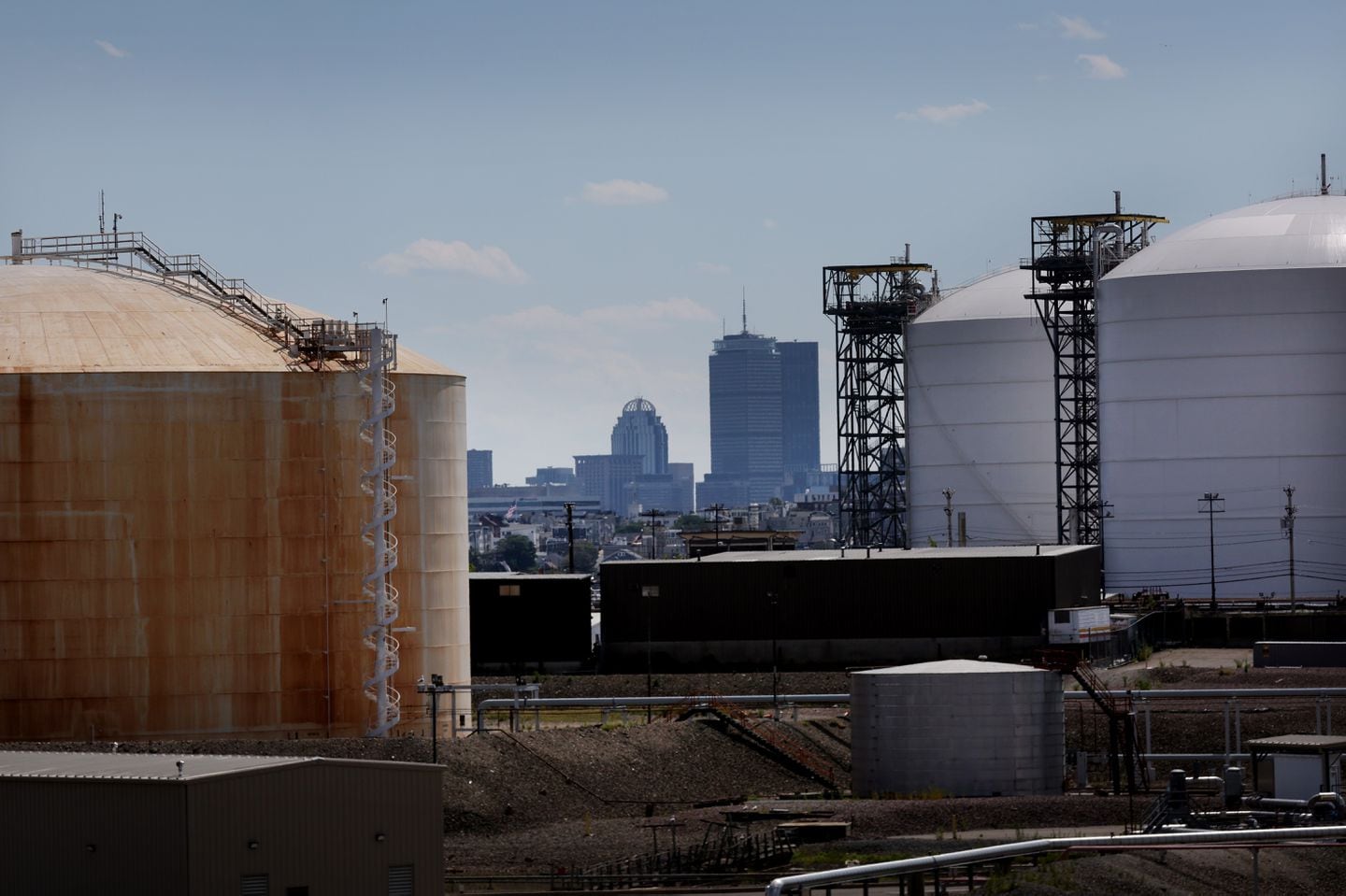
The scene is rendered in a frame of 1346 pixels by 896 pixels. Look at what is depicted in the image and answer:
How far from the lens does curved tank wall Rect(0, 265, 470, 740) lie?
49.4 meters

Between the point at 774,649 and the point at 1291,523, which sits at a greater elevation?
the point at 1291,523

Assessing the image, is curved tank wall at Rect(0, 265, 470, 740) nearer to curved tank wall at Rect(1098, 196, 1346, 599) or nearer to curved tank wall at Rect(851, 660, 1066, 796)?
curved tank wall at Rect(851, 660, 1066, 796)

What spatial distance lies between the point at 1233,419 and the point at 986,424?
19769 millimetres

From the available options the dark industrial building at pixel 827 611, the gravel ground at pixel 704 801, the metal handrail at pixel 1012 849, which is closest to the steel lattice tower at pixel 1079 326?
the dark industrial building at pixel 827 611

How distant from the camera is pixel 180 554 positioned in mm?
49750

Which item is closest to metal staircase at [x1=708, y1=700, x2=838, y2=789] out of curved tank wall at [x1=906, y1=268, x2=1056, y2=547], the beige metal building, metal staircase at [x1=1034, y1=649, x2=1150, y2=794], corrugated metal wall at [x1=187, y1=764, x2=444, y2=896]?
metal staircase at [x1=1034, y1=649, x2=1150, y2=794]

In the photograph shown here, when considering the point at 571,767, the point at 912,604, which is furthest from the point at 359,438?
the point at 912,604

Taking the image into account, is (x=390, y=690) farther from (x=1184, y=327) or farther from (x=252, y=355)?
(x=1184, y=327)

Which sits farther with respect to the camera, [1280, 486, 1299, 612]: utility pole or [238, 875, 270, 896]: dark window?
[1280, 486, 1299, 612]: utility pole

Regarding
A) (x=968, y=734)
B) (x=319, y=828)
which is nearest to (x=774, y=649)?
(x=968, y=734)

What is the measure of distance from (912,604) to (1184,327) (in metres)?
27.3

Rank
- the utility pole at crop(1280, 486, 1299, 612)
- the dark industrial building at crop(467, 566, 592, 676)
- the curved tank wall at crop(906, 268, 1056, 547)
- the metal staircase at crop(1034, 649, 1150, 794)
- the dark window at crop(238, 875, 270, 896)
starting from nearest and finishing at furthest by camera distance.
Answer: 1. the dark window at crop(238, 875, 270, 896)
2. the metal staircase at crop(1034, 649, 1150, 794)
3. the dark industrial building at crop(467, 566, 592, 676)
4. the utility pole at crop(1280, 486, 1299, 612)
5. the curved tank wall at crop(906, 268, 1056, 547)

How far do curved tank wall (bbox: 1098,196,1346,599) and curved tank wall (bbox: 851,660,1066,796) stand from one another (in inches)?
1834

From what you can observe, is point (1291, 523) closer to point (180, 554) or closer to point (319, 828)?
point (180, 554)
